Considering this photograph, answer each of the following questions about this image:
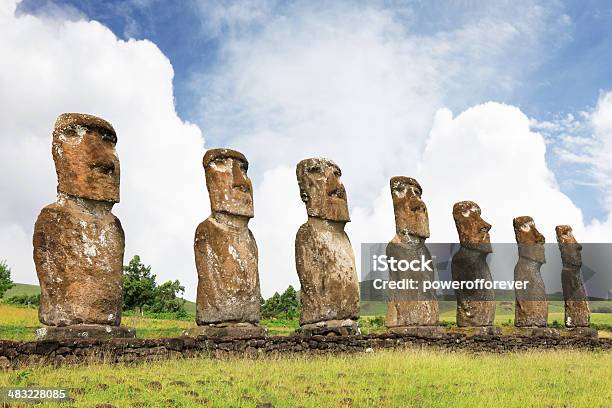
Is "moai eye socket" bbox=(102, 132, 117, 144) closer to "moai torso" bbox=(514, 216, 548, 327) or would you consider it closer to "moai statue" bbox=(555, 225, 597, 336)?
"moai torso" bbox=(514, 216, 548, 327)

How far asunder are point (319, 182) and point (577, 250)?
13.6m

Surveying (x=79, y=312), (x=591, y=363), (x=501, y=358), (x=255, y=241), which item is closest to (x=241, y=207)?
(x=255, y=241)

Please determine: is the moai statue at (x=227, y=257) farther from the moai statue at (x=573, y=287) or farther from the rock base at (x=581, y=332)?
the moai statue at (x=573, y=287)

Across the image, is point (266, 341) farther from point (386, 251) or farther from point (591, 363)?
point (591, 363)

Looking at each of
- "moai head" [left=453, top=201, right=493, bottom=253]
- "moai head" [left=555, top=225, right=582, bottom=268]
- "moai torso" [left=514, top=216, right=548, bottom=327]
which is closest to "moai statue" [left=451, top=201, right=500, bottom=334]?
"moai head" [left=453, top=201, right=493, bottom=253]

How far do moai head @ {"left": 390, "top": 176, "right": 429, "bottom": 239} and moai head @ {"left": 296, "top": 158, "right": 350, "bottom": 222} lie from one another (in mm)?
2683

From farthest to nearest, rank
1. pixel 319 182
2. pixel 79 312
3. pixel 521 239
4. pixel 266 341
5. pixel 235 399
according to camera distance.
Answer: pixel 521 239 < pixel 319 182 < pixel 266 341 < pixel 79 312 < pixel 235 399

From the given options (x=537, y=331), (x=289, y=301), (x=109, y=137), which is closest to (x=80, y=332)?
(x=109, y=137)

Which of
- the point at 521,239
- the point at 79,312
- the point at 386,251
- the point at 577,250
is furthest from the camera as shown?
the point at 577,250

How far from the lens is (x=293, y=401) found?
906 cm

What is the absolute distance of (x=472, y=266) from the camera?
20.2 meters

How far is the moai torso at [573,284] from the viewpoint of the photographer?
24.5 m

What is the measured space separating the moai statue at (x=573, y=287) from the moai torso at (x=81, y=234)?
17866mm

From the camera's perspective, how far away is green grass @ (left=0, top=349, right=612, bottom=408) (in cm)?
902
